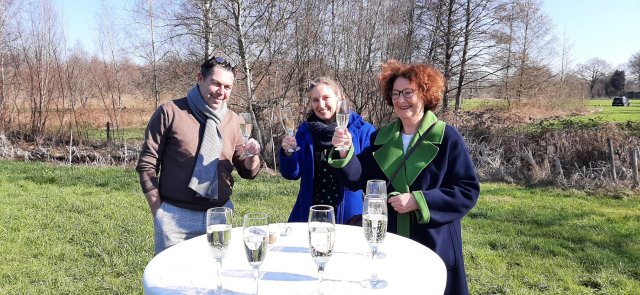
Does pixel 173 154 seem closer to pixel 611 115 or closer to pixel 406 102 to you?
pixel 406 102

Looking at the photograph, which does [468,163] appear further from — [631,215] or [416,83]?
[631,215]

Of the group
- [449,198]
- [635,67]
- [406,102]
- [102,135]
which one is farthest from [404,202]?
[635,67]

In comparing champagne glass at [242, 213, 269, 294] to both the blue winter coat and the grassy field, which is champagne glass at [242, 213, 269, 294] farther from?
the grassy field

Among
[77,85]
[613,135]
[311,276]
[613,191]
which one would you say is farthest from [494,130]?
[77,85]

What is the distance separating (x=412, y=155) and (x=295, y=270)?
1009mm

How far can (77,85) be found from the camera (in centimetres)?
1356

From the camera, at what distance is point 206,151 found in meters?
2.59

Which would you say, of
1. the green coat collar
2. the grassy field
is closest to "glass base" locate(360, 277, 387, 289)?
the green coat collar

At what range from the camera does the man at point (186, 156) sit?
2.56 metres

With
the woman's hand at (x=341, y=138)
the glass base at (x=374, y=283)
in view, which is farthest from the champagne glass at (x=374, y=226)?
the woman's hand at (x=341, y=138)

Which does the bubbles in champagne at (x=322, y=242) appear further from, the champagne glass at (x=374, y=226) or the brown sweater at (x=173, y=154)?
the brown sweater at (x=173, y=154)

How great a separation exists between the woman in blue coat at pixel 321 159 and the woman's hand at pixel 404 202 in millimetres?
733

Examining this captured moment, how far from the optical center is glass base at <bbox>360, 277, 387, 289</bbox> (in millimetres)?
1522

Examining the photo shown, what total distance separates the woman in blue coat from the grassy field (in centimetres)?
172
